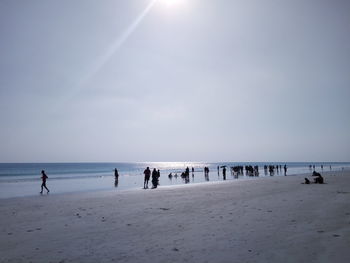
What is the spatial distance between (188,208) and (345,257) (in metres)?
8.23

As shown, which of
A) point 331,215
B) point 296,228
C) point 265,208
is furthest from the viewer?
point 265,208

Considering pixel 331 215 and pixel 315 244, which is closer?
pixel 315 244

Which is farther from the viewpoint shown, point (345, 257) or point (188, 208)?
point (188, 208)

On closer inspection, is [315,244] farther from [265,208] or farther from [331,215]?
[265,208]

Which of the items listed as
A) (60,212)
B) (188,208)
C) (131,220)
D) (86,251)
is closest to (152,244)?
(86,251)

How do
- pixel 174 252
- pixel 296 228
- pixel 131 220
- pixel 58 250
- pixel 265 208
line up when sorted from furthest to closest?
pixel 265 208
pixel 131 220
pixel 296 228
pixel 58 250
pixel 174 252

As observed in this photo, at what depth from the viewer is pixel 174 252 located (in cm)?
661

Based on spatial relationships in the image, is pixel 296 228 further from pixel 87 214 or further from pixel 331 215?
pixel 87 214

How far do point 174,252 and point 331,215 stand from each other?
23.6 feet

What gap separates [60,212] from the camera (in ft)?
44.8

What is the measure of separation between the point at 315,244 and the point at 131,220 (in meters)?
6.98

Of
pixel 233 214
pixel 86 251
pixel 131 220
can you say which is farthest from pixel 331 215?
pixel 86 251

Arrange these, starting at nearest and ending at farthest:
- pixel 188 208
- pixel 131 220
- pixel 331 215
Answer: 1. pixel 331 215
2. pixel 131 220
3. pixel 188 208

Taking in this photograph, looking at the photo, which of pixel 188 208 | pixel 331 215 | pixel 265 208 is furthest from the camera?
pixel 188 208
